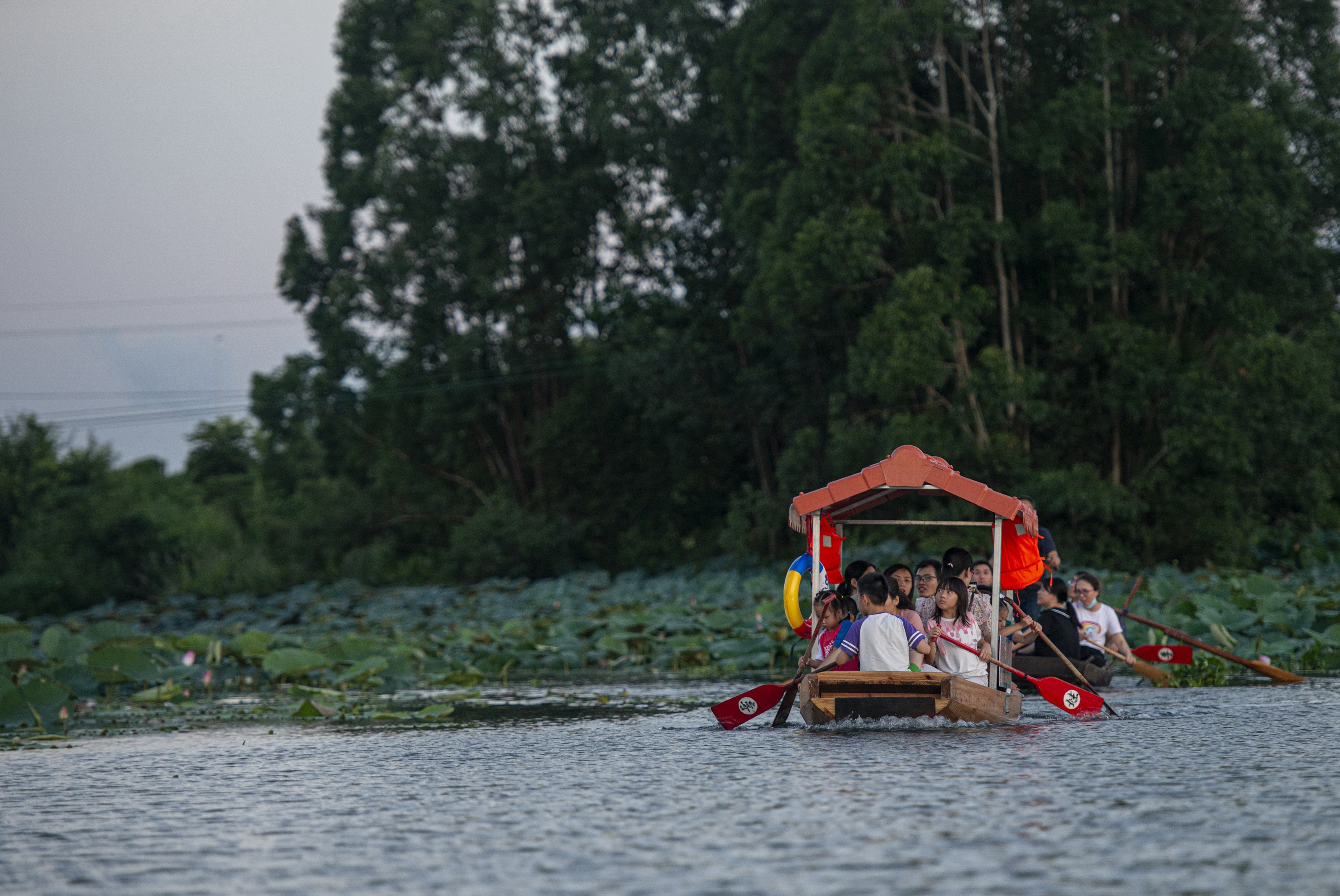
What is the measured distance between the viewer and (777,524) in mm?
28250

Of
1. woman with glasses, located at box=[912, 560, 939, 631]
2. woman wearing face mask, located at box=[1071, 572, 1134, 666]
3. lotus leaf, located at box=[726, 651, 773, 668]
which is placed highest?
woman with glasses, located at box=[912, 560, 939, 631]

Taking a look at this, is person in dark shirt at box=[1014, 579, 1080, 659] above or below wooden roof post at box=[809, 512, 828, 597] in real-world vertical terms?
below

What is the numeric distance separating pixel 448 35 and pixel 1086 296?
1750cm

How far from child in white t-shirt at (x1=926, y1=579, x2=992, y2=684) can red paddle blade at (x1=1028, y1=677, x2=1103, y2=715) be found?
1.77 feet

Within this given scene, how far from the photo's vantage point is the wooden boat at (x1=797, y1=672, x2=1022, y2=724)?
8.40m

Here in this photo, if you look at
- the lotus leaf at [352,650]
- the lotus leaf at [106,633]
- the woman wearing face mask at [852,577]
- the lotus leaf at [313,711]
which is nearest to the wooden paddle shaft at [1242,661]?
the woman wearing face mask at [852,577]

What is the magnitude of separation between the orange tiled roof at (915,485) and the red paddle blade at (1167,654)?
421cm

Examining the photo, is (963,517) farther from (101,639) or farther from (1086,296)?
(101,639)

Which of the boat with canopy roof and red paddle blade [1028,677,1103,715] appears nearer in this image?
the boat with canopy roof

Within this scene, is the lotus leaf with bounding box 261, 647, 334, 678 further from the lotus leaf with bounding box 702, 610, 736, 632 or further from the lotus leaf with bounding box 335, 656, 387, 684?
the lotus leaf with bounding box 702, 610, 736, 632

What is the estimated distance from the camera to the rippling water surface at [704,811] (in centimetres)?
450

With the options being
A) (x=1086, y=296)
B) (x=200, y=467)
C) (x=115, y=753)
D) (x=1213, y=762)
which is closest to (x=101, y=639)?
(x=115, y=753)

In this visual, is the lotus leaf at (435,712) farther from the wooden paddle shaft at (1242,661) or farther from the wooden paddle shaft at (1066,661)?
the wooden paddle shaft at (1242,661)

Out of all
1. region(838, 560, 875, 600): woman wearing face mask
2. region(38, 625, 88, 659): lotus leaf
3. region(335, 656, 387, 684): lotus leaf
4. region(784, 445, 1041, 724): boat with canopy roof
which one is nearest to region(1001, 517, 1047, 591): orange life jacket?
region(784, 445, 1041, 724): boat with canopy roof
